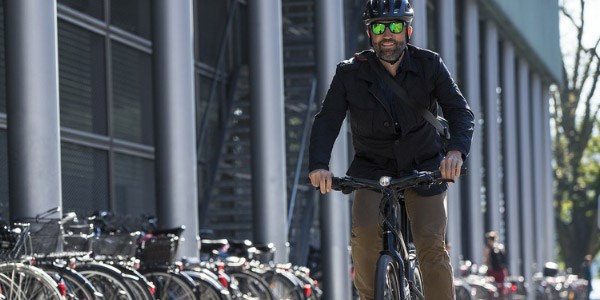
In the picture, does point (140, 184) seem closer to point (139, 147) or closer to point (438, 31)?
point (139, 147)

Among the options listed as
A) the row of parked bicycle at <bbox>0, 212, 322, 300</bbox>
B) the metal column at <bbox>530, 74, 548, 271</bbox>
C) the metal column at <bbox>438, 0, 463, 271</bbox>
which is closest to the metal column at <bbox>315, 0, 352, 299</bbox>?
the row of parked bicycle at <bbox>0, 212, 322, 300</bbox>

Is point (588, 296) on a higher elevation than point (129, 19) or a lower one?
lower

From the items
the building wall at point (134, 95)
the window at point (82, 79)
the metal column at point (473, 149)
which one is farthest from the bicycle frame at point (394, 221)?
the metal column at point (473, 149)

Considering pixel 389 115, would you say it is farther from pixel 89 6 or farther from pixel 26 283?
pixel 89 6

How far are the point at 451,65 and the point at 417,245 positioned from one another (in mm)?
17232

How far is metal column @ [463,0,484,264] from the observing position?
27.1 m

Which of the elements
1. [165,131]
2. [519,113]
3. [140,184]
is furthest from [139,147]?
[519,113]

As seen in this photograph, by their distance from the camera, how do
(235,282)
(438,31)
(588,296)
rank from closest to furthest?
(235,282) < (438,31) < (588,296)

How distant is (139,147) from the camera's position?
63.4 ft

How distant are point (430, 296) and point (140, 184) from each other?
1212 centimetres

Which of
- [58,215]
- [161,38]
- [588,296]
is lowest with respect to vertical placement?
[588,296]

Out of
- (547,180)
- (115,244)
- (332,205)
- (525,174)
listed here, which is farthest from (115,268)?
(547,180)

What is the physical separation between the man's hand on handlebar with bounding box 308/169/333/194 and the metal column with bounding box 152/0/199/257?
7.01 metres

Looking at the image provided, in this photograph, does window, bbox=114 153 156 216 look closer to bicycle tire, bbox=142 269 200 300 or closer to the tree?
bicycle tire, bbox=142 269 200 300
